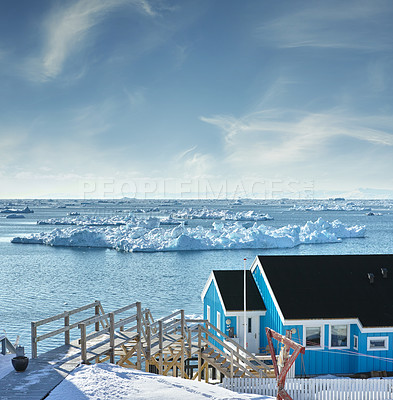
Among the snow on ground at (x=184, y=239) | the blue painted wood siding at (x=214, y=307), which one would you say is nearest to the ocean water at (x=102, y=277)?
the snow on ground at (x=184, y=239)

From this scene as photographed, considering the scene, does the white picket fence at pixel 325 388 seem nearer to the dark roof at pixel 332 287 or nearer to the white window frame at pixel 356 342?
the white window frame at pixel 356 342

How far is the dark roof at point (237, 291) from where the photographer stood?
20031 millimetres

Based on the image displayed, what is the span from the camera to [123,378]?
10992 millimetres

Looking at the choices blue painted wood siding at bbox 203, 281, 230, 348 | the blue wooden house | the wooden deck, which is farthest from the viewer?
blue painted wood siding at bbox 203, 281, 230, 348

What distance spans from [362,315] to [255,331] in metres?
4.52

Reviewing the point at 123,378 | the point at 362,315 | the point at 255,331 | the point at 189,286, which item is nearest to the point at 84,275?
the point at 189,286

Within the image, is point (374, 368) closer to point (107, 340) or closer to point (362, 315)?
point (362, 315)

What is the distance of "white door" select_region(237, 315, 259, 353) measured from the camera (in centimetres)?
1997

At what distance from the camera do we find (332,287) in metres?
19.4

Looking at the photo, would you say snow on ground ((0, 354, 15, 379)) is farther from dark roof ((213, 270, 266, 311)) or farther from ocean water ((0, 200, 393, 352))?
ocean water ((0, 200, 393, 352))

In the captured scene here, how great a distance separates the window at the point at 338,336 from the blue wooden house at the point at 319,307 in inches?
1.5

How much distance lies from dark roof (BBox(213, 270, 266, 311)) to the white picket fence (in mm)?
5945

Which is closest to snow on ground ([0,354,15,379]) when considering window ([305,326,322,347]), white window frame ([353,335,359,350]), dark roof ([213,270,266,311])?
dark roof ([213,270,266,311])

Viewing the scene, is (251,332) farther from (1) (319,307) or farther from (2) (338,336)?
(2) (338,336)
